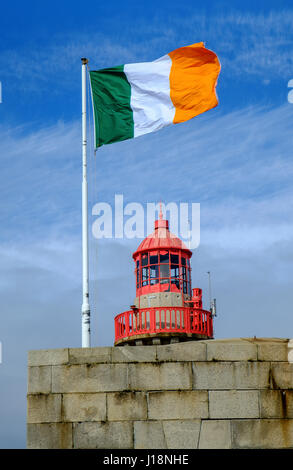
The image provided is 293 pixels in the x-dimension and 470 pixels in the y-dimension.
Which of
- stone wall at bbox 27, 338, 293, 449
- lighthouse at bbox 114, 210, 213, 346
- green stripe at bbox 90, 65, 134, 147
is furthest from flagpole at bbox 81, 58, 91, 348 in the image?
lighthouse at bbox 114, 210, 213, 346

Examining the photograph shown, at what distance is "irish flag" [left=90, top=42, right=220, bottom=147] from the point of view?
19250mm

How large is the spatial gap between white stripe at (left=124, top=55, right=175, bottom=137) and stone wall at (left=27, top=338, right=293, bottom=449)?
7598mm

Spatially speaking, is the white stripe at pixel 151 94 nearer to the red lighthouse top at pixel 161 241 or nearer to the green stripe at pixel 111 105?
the green stripe at pixel 111 105

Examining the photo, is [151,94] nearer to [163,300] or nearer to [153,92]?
[153,92]

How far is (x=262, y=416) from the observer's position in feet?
46.4

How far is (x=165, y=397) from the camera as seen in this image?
14.2m

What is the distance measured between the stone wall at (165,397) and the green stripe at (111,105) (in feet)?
23.3

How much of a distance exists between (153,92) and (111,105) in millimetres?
1401

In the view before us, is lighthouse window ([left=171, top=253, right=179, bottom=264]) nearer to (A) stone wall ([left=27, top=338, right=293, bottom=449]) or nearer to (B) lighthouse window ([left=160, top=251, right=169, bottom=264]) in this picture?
(B) lighthouse window ([left=160, top=251, right=169, bottom=264])

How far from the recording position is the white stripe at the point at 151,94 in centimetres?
1945

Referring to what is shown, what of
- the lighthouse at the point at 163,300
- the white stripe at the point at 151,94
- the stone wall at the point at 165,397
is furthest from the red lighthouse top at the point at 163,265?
the stone wall at the point at 165,397
